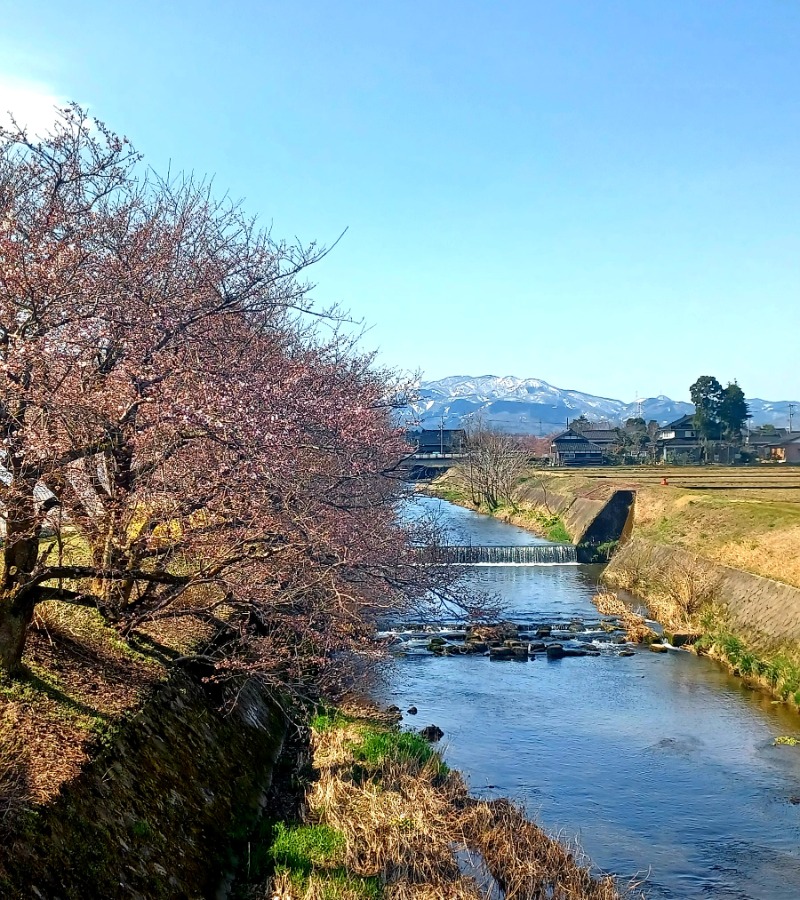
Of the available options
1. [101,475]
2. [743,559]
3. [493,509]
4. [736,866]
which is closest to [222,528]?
[101,475]

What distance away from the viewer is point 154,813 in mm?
9273

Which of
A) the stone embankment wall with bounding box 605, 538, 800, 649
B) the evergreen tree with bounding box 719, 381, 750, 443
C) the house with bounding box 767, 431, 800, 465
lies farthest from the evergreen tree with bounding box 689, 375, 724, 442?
the stone embankment wall with bounding box 605, 538, 800, 649

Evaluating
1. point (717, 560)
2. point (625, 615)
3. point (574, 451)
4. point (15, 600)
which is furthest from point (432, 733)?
point (574, 451)

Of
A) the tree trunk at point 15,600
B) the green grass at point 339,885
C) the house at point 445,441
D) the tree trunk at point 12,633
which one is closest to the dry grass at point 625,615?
the green grass at point 339,885

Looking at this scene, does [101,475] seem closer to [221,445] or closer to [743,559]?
[221,445]

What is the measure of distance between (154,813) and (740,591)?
78.7ft

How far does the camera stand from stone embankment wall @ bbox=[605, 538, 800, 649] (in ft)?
81.8

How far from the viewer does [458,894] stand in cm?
991

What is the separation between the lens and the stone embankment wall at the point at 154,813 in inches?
287

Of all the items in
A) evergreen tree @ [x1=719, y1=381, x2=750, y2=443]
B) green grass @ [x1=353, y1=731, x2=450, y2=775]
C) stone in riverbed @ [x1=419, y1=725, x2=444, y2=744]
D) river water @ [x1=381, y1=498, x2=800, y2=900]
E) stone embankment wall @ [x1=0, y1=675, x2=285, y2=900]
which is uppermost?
evergreen tree @ [x1=719, y1=381, x2=750, y2=443]

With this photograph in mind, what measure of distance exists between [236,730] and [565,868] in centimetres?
523

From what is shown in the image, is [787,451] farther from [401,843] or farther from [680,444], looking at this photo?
[401,843]

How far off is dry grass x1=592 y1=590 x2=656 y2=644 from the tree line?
1804 centimetres

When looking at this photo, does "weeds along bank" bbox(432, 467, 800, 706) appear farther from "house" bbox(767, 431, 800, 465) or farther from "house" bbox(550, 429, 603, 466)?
"house" bbox(550, 429, 603, 466)
